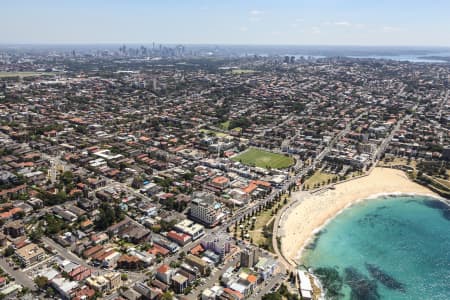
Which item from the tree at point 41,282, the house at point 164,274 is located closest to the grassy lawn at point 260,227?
the house at point 164,274

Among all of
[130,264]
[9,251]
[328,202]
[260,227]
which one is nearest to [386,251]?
[328,202]

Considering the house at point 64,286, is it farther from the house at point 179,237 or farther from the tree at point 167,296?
the house at point 179,237

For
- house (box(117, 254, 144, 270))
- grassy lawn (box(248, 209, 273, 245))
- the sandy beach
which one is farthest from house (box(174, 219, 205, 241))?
the sandy beach

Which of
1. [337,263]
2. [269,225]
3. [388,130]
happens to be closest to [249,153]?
[269,225]

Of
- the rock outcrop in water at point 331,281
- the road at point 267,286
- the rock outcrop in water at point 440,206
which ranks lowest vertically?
the rock outcrop in water at point 331,281

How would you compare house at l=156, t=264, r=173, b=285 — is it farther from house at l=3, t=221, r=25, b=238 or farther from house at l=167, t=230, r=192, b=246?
house at l=3, t=221, r=25, b=238

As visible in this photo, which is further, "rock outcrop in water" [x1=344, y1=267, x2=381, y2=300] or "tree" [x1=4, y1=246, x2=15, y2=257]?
"tree" [x1=4, y1=246, x2=15, y2=257]

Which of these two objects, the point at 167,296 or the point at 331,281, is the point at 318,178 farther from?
the point at 167,296
